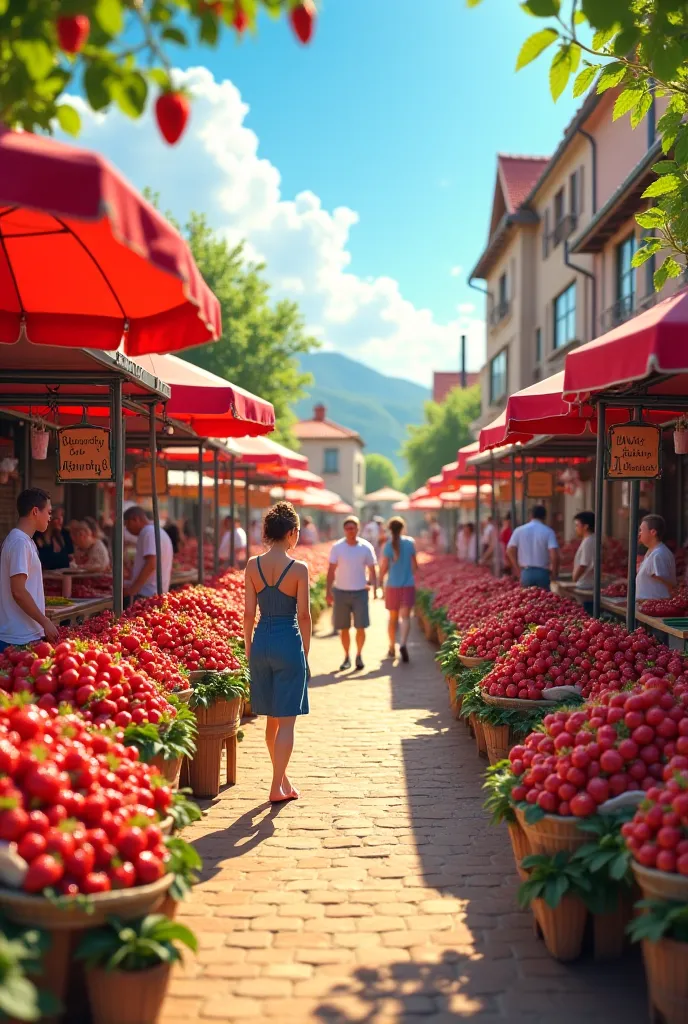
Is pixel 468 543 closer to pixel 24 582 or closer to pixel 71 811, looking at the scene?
pixel 24 582

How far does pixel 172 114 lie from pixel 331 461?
233 feet

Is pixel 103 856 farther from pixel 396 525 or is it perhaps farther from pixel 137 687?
pixel 396 525

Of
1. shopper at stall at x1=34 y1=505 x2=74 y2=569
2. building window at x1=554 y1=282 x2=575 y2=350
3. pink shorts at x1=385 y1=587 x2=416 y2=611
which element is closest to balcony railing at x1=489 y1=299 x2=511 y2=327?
building window at x1=554 y1=282 x2=575 y2=350

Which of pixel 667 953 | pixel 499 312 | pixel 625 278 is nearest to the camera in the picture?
pixel 667 953

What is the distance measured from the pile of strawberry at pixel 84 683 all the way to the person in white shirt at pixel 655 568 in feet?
16.6

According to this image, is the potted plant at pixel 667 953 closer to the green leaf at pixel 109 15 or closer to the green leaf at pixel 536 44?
the green leaf at pixel 536 44

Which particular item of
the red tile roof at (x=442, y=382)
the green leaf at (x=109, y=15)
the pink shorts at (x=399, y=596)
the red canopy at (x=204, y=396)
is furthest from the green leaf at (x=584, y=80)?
the red tile roof at (x=442, y=382)

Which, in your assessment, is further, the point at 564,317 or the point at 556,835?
the point at 564,317

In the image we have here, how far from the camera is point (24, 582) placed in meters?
5.71

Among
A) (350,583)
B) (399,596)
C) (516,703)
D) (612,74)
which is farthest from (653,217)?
(399,596)

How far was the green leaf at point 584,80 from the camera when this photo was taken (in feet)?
16.8

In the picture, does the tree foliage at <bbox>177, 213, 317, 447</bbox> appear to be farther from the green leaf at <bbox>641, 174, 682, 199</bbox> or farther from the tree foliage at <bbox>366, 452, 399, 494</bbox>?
the tree foliage at <bbox>366, 452, 399, 494</bbox>

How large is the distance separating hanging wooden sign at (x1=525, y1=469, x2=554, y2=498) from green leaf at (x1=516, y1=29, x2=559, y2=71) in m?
8.17

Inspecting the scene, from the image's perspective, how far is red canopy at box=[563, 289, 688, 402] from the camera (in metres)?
4.41
